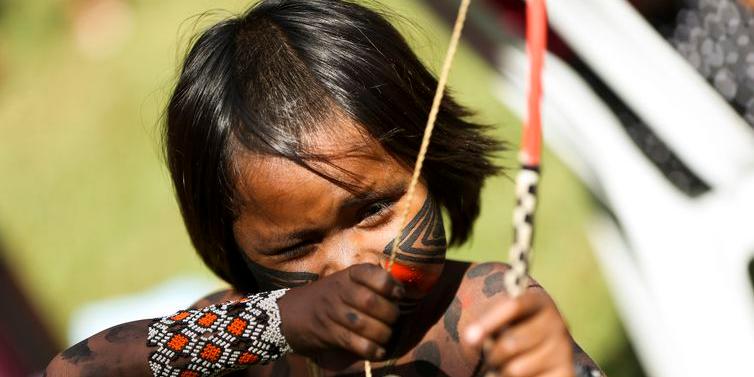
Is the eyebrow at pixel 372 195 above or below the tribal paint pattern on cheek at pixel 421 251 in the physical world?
above

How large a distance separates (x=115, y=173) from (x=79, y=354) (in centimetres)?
158

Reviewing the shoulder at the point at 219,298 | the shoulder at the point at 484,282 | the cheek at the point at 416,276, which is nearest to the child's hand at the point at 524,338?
the cheek at the point at 416,276

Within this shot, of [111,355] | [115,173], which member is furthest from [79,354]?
[115,173]

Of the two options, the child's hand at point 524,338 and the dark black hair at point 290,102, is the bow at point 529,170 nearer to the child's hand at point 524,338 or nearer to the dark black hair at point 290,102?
the child's hand at point 524,338

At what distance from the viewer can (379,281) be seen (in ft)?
3.34

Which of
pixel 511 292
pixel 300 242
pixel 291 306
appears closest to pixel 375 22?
pixel 300 242

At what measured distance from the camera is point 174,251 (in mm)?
2756

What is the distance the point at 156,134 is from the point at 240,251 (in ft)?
5.04

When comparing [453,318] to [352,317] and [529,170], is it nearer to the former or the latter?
[352,317]

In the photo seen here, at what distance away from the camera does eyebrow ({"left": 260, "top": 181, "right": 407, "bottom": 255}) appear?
1.26 m

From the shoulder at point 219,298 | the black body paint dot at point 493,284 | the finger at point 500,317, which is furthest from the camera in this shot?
the shoulder at point 219,298

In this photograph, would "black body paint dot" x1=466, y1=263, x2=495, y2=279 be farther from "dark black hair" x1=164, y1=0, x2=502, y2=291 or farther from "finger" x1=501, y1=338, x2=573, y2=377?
"finger" x1=501, y1=338, x2=573, y2=377

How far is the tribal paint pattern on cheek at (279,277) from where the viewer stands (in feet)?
4.29

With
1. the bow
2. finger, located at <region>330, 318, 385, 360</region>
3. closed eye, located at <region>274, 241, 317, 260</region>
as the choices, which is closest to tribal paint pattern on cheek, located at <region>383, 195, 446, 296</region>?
closed eye, located at <region>274, 241, 317, 260</region>
